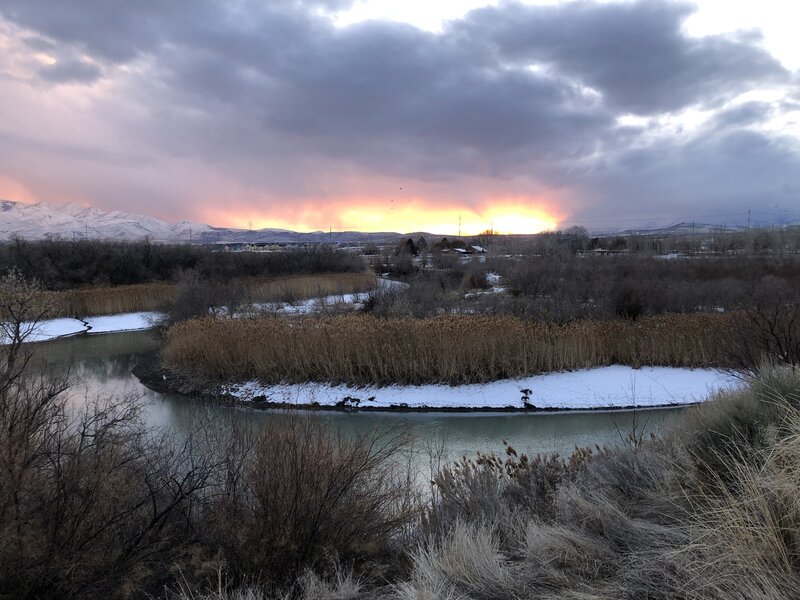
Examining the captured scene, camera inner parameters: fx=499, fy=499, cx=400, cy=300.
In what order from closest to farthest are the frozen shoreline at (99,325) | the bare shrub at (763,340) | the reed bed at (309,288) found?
the bare shrub at (763,340) → the frozen shoreline at (99,325) → the reed bed at (309,288)

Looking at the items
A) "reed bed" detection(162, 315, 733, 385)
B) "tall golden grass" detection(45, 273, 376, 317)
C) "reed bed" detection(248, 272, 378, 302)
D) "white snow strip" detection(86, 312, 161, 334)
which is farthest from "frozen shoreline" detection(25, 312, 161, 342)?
"reed bed" detection(162, 315, 733, 385)

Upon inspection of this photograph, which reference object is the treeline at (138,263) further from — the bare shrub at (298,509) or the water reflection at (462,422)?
the bare shrub at (298,509)

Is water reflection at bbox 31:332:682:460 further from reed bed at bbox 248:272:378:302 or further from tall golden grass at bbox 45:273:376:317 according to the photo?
reed bed at bbox 248:272:378:302

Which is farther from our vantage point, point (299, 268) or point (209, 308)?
point (299, 268)

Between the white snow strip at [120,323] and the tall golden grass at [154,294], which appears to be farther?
the tall golden grass at [154,294]

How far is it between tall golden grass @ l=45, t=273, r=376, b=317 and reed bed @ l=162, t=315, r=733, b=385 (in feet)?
32.7

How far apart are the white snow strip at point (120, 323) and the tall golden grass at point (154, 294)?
27.9 inches

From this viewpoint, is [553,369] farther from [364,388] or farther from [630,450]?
[630,450]

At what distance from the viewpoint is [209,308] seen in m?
22.5

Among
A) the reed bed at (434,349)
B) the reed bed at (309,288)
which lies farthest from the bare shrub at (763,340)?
the reed bed at (309,288)

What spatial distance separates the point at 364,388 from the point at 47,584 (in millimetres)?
11072

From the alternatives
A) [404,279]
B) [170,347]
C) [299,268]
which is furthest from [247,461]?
[299,268]

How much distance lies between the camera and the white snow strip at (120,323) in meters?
26.8

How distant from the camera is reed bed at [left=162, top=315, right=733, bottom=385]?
14.6m
